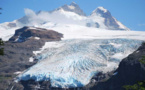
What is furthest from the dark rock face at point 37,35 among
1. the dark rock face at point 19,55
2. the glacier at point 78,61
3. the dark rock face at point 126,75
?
the dark rock face at point 126,75

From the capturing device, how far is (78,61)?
238ft

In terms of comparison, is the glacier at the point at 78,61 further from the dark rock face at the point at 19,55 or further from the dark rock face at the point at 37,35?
the dark rock face at the point at 37,35

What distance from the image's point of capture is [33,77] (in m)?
69.5

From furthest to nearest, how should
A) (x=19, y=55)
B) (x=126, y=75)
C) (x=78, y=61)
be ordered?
1. (x=19, y=55)
2. (x=78, y=61)
3. (x=126, y=75)

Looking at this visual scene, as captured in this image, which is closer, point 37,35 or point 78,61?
point 78,61

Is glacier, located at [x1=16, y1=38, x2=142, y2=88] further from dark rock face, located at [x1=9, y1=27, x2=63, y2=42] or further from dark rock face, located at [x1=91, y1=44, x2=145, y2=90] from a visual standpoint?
dark rock face, located at [x1=9, y1=27, x2=63, y2=42]

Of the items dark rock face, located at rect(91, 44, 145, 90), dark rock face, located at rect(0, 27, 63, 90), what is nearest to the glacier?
dark rock face, located at rect(0, 27, 63, 90)

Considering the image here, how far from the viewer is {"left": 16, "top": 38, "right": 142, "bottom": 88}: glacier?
66375mm

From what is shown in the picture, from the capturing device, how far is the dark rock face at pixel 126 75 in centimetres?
5731

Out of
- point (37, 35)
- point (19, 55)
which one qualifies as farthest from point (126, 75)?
point (37, 35)

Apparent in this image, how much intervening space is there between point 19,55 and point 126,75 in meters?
43.4

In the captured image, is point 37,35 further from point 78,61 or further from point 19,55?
point 78,61

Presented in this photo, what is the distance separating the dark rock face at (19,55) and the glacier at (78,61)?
371cm

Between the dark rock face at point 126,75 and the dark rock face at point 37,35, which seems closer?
the dark rock face at point 126,75
